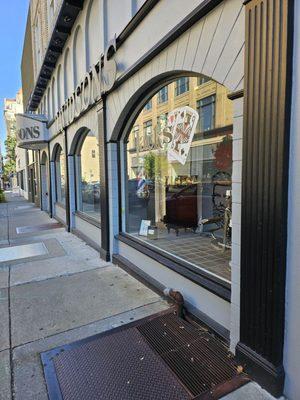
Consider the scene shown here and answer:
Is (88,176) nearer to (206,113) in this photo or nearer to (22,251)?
(22,251)

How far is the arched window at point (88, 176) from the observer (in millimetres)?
7049

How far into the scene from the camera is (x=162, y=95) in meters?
4.63

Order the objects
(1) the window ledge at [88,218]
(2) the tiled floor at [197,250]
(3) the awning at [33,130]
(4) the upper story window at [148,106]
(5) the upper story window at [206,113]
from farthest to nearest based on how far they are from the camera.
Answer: (3) the awning at [33,130], (1) the window ledge at [88,218], (5) the upper story window at [206,113], (4) the upper story window at [148,106], (2) the tiled floor at [197,250]

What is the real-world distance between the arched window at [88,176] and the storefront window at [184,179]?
136 centimetres

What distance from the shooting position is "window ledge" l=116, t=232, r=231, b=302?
293cm

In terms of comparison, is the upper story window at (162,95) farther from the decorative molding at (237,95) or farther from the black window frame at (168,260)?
the decorative molding at (237,95)

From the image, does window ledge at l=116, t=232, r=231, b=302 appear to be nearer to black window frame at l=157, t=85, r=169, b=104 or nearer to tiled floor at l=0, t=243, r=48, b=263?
black window frame at l=157, t=85, r=169, b=104

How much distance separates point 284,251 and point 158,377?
4.89 feet

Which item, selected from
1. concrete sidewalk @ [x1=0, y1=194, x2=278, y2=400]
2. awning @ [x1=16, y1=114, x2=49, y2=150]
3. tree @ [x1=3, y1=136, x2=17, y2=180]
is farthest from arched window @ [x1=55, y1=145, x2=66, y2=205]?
tree @ [x1=3, y1=136, x2=17, y2=180]

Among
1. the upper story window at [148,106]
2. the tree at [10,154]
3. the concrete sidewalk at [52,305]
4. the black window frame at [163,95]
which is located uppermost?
the tree at [10,154]

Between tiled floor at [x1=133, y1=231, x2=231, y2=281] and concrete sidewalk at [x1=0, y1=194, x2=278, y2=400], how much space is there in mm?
757

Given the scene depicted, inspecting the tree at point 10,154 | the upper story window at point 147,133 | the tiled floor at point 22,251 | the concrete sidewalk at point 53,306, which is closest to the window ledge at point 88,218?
the concrete sidewalk at point 53,306

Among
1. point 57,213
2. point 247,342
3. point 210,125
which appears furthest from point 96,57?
point 57,213

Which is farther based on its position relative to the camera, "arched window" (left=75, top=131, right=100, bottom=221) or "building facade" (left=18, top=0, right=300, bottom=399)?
"arched window" (left=75, top=131, right=100, bottom=221)
